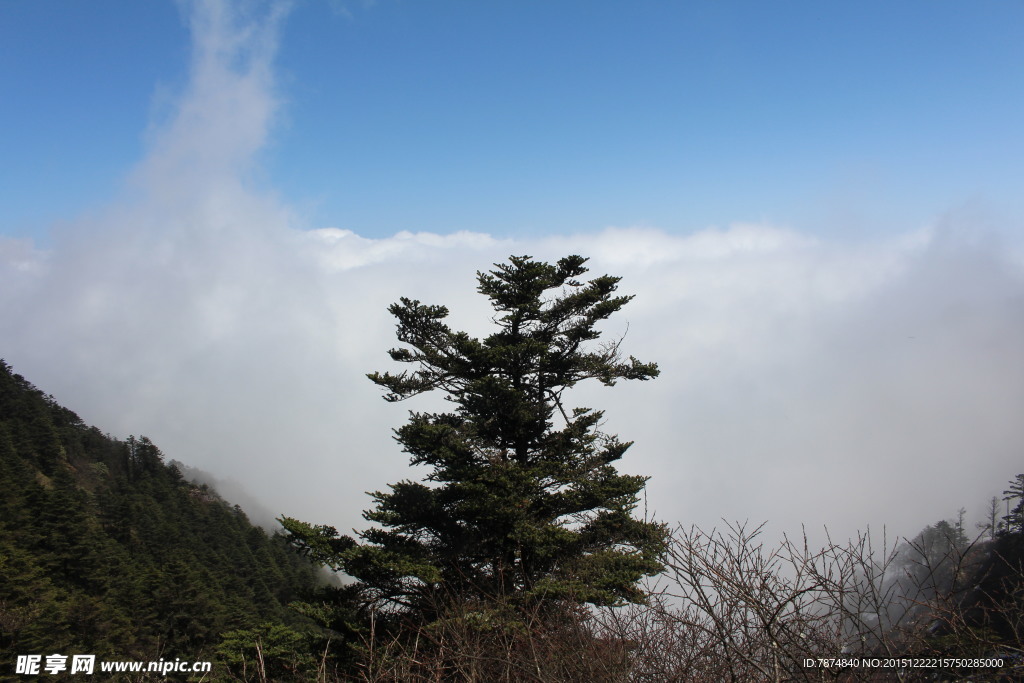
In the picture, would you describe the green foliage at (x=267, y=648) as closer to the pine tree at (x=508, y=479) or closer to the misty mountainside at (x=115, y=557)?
the misty mountainside at (x=115, y=557)

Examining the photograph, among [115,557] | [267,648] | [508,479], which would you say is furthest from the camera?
[115,557]

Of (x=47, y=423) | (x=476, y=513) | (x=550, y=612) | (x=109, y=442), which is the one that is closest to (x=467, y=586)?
(x=476, y=513)

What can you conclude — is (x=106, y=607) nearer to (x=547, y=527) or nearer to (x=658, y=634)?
(x=547, y=527)

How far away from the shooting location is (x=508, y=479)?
15.3 m

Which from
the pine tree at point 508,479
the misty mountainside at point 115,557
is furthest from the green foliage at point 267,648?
the pine tree at point 508,479

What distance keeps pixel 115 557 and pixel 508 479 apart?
42.6 meters

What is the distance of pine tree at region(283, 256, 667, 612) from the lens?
598 inches

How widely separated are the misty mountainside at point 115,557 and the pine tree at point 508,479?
2996 millimetres

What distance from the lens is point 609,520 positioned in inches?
654

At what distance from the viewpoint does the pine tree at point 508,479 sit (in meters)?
15.2

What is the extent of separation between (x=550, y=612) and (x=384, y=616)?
5.08 metres

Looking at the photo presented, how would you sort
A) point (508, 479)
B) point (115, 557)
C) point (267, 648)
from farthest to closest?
point (115, 557) → point (267, 648) → point (508, 479)

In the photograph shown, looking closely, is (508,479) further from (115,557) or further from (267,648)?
(115,557)

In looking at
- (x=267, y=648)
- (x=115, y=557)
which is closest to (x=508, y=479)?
(x=267, y=648)
